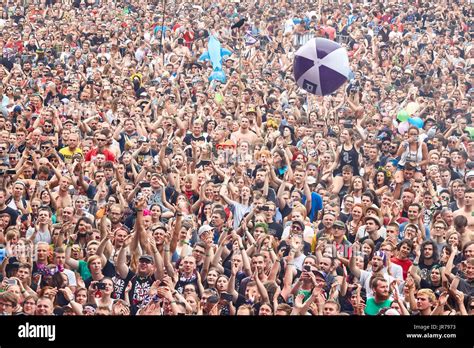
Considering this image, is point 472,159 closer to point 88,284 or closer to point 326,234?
point 326,234

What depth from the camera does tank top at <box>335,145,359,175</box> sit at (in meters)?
12.8

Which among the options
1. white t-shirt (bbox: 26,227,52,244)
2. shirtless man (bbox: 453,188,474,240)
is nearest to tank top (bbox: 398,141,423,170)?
shirtless man (bbox: 453,188,474,240)

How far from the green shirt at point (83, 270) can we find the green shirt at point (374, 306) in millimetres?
2273

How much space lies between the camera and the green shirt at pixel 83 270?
977 centimetres

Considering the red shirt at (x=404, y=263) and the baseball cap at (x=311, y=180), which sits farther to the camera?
the baseball cap at (x=311, y=180)

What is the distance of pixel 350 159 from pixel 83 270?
4121 millimetres

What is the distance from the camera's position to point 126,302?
30.7 feet

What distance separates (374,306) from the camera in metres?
9.35

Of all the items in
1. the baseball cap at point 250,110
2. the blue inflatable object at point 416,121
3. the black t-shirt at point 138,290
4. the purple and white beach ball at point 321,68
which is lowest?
the black t-shirt at point 138,290

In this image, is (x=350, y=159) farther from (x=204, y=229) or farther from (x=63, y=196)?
(x=63, y=196)

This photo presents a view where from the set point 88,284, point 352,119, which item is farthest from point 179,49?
point 88,284

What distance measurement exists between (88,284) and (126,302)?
16.0 inches

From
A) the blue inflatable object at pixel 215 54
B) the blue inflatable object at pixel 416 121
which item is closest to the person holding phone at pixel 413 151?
the blue inflatable object at pixel 416 121

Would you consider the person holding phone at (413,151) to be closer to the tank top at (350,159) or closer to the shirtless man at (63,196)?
the tank top at (350,159)
